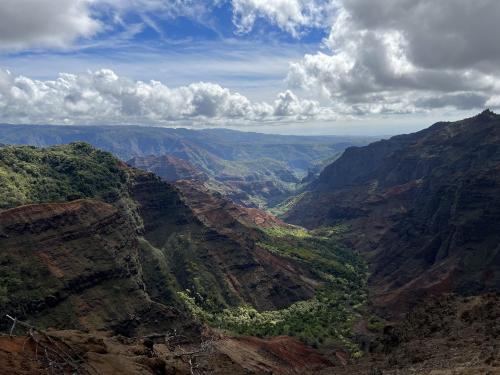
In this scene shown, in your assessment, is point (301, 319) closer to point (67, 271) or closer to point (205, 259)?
point (205, 259)

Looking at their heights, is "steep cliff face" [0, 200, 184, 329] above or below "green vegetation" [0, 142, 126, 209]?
below

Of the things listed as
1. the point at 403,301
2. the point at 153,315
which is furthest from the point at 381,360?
the point at 403,301

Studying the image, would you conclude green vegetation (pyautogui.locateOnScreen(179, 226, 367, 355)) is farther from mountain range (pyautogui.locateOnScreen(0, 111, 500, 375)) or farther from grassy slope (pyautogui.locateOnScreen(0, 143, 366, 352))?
mountain range (pyautogui.locateOnScreen(0, 111, 500, 375))

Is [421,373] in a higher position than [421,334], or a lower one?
higher

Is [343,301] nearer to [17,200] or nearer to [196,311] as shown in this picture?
[196,311]

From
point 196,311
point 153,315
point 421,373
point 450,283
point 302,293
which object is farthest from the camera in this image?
point 302,293

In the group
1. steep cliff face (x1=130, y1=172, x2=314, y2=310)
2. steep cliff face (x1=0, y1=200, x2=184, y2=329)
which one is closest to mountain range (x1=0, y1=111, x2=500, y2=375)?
steep cliff face (x1=0, y1=200, x2=184, y2=329)

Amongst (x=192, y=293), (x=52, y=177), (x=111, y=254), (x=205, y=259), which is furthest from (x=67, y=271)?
(x=52, y=177)

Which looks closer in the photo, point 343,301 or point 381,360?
point 381,360
